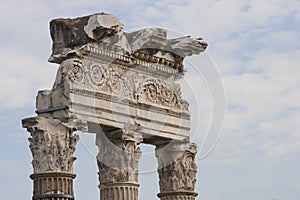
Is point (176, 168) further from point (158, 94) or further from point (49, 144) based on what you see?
point (49, 144)

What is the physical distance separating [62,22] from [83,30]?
0.47 meters

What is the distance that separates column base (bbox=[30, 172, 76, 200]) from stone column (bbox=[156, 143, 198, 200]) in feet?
12.8

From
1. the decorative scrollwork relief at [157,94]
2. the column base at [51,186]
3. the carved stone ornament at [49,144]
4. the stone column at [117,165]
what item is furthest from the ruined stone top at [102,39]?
the column base at [51,186]

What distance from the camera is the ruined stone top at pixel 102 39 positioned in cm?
2197

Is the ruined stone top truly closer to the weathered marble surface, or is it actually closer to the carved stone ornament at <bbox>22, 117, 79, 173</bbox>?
the weathered marble surface

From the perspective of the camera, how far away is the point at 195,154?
971 inches

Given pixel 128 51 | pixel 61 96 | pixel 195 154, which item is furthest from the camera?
pixel 195 154

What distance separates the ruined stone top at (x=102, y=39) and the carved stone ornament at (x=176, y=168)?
6.93 feet

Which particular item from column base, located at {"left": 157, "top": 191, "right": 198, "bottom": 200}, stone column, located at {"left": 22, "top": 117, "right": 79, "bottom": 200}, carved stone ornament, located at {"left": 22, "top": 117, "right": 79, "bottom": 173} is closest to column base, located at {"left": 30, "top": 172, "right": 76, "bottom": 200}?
stone column, located at {"left": 22, "top": 117, "right": 79, "bottom": 200}

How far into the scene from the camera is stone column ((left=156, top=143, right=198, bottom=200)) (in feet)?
79.3

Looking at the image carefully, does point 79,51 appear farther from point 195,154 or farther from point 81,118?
point 195,154

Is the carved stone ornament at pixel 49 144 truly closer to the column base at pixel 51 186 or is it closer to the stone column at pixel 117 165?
the column base at pixel 51 186

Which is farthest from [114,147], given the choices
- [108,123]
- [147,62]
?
[147,62]

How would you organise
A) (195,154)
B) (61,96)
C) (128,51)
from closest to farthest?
(61,96) < (128,51) < (195,154)
